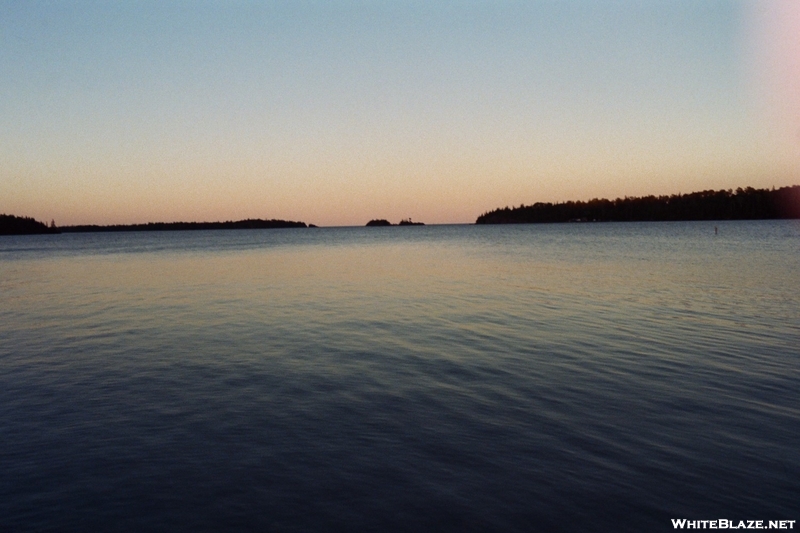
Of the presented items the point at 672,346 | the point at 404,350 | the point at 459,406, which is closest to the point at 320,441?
the point at 459,406

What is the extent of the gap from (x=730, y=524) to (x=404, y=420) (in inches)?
212

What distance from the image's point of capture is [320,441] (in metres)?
9.07

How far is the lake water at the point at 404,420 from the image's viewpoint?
6.95m

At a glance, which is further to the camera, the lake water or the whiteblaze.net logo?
the lake water

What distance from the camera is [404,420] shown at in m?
9.98

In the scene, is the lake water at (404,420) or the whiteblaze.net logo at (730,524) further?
the lake water at (404,420)

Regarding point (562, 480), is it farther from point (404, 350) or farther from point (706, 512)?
point (404, 350)

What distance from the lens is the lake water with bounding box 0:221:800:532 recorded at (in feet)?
22.8

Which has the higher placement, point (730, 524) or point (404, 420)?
point (404, 420)

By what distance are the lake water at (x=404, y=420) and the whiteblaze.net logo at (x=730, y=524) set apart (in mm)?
107

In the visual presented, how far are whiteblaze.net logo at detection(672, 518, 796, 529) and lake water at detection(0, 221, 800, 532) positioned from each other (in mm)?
107

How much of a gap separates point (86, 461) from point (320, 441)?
3768 millimetres

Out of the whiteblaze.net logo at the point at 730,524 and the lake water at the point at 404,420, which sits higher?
the lake water at the point at 404,420

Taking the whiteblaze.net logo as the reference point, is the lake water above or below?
above
